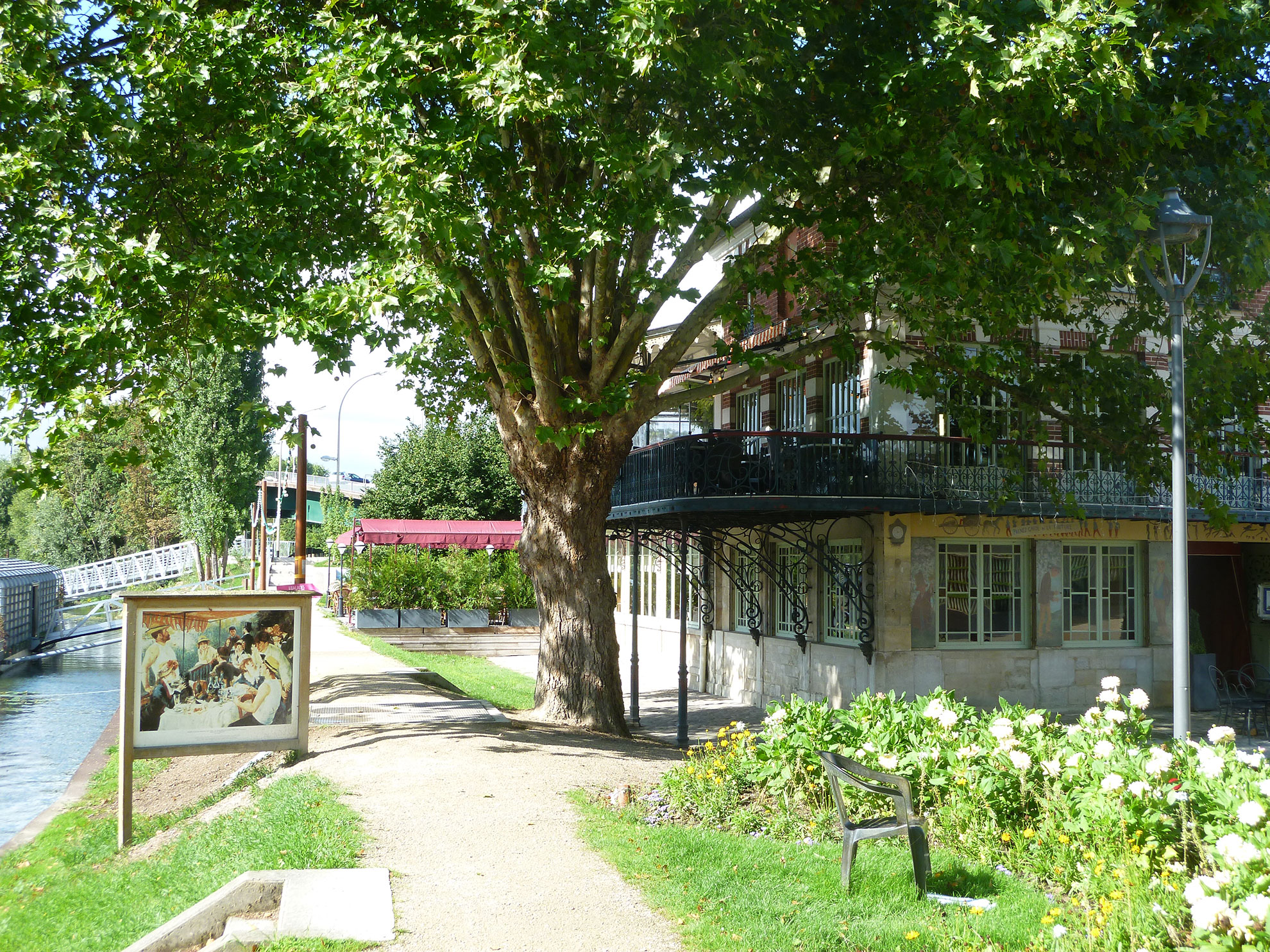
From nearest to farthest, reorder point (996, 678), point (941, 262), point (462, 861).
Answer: point (462, 861)
point (941, 262)
point (996, 678)

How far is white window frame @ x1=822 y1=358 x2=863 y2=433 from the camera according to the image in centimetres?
1661

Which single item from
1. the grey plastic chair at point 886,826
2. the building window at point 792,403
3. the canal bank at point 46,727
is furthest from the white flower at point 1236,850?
the building window at point 792,403

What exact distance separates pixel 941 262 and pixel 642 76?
11.1 ft

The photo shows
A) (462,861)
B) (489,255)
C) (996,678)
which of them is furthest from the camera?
(996,678)

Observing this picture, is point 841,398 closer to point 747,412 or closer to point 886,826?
point 747,412

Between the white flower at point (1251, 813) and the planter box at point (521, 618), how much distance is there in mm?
26746

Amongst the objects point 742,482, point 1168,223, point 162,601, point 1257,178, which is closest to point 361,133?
point 162,601

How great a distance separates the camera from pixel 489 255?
431 inches

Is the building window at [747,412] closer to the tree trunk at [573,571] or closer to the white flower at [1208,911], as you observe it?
the tree trunk at [573,571]

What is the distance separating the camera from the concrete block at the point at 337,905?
17.9 feet

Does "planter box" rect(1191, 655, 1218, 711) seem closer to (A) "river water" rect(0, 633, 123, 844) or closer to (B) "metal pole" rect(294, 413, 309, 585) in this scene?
(B) "metal pole" rect(294, 413, 309, 585)

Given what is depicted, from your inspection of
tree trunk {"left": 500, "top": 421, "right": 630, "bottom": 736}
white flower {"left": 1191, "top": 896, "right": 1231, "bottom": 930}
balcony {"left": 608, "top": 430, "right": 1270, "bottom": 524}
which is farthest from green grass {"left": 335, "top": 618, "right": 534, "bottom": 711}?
white flower {"left": 1191, "top": 896, "right": 1231, "bottom": 930}

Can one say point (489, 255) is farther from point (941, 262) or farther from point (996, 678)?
point (996, 678)

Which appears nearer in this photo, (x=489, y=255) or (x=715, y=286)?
(x=489, y=255)
